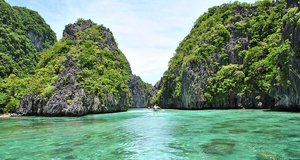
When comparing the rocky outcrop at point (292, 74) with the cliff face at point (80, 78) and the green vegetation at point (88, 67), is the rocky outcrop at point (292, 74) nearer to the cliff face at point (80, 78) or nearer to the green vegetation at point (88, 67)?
the cliff face at point (80, 78)

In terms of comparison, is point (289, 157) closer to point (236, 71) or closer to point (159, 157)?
point (159, 157)

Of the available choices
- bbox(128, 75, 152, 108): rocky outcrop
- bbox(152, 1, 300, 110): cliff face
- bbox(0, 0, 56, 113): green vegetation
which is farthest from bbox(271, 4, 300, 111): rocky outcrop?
bbox(128, 75, 152, 108): rocky outcrop

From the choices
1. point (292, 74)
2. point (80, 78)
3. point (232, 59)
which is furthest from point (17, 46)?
point (292, 74)

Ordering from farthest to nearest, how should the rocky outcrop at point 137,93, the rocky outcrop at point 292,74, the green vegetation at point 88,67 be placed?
the rocky outcrop at point 137,93 < the green vegetation at point 88,67 < the rocky outcrop at point 292,74

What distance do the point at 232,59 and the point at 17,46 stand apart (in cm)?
7068

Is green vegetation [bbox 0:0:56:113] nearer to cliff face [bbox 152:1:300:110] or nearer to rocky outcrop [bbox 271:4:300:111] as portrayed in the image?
cliff face [bbox 152:1:300:110]

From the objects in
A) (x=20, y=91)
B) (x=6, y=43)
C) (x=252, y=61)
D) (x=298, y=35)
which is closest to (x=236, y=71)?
(x=252, y=61)

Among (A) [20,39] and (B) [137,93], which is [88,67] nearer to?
(A) [20,39]

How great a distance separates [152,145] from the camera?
593 inches

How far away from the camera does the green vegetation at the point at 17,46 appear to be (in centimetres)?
6647

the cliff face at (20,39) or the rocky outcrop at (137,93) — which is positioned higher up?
the cliff face at (20,39)

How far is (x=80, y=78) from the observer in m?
53.4

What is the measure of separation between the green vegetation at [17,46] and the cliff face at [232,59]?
120ft

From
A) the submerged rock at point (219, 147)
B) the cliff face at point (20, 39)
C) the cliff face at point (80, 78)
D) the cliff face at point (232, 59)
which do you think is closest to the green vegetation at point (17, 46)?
the cliff face at point (20, 39)
